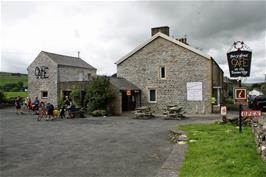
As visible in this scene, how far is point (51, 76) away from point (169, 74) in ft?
46.1

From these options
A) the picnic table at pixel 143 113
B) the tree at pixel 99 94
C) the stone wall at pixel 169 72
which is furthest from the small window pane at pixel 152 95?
the picnic table at pixel 143 113

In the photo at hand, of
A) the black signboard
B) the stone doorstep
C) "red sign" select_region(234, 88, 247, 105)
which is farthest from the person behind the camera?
"red sign" select_region(234, 88, 247, 105)

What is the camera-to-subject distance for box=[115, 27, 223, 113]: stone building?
2642cm

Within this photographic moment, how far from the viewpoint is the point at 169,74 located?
91.1ft

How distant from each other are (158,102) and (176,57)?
4.66 meters

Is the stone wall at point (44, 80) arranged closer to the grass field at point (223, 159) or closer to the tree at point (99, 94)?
the tree at point (99, 94)

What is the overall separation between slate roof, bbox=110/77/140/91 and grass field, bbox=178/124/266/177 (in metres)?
17.4

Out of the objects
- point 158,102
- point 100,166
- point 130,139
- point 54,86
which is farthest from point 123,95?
point 100,166

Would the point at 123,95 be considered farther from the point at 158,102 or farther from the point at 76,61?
the point at 76,61

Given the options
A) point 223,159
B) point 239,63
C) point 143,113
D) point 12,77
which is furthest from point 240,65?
point 12,77

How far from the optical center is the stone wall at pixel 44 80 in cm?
3327

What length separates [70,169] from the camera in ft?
24.6

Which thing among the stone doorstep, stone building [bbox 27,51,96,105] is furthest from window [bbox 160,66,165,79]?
the stone doorstep

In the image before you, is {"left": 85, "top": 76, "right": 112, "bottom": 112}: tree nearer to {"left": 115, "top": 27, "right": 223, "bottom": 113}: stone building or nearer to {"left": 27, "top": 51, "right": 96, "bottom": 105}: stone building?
{"left": 115, "top": 27, "right": 223, "bottom": 113}: stone building
